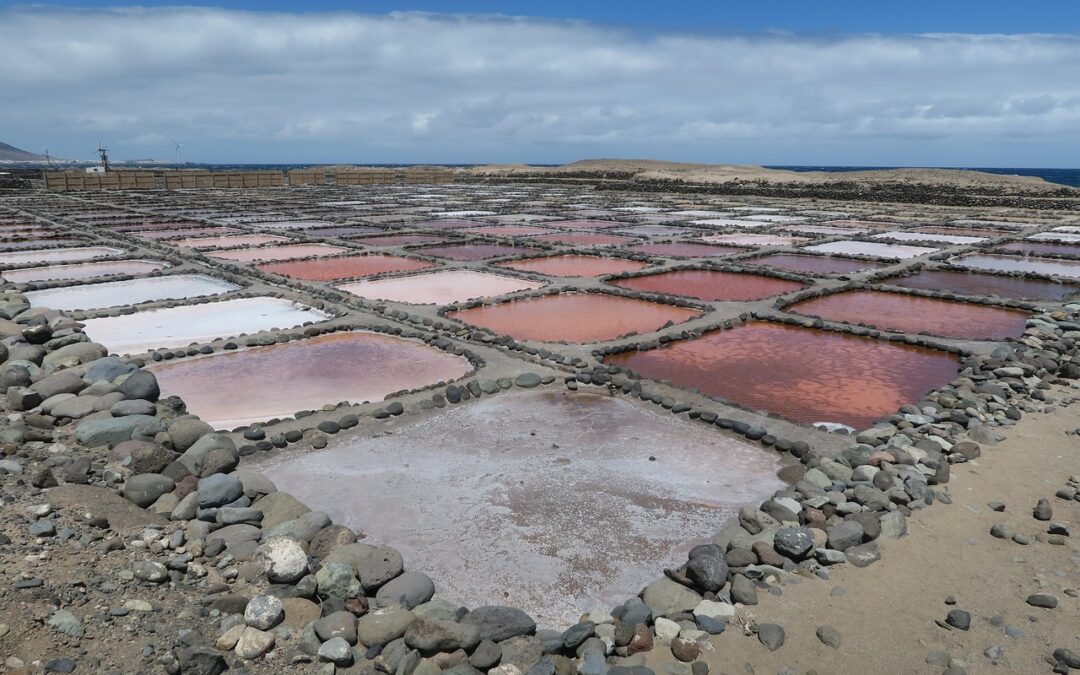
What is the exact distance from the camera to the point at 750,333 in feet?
38.8

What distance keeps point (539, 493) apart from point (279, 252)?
56.8 feet

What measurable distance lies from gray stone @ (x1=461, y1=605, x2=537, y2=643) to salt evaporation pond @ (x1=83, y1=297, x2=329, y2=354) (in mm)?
8254

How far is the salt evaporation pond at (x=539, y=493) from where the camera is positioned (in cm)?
479

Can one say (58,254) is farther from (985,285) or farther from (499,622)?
(985,285)

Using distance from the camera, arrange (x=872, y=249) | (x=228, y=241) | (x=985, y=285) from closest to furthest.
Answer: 1. (x=985, y=285)
2. (x=872, y=249)
3. (x=228, y=241)

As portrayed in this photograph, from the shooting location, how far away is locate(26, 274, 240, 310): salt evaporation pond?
13.6 m

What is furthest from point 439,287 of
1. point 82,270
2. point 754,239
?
point 754,239

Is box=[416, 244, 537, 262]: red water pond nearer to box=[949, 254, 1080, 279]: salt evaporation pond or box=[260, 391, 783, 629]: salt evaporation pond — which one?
box=[949, 254, 1080, 279]: salt evaporation pond

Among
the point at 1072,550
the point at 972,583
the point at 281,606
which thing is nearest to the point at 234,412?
the point at 281,606

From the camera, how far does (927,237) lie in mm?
25469

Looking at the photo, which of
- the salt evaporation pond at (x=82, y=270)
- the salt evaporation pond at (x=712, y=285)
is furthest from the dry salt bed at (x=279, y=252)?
the salt evaporation pond at (x=712, y=285)

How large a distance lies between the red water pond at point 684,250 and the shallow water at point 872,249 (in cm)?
278

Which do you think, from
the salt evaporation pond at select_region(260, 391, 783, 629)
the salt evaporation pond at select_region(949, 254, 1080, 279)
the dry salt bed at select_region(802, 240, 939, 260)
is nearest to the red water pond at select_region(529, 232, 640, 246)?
the dry salt bed at select_region(802, 240, 939, 260)

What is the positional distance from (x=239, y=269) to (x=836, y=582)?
16.1 metres
